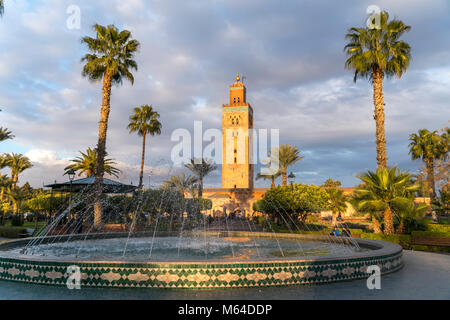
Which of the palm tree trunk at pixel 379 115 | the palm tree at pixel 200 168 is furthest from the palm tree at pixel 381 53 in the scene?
the palm tree at pixel 200 168

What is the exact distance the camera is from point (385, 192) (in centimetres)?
1315

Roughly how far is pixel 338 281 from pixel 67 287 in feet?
17.1

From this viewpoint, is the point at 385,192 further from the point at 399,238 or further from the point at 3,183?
the point at 3,183

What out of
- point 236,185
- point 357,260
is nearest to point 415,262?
point 357,260

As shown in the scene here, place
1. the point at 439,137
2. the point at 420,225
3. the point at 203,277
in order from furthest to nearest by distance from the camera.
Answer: the point at 439,137, the point at 420,225, the point at 203,277

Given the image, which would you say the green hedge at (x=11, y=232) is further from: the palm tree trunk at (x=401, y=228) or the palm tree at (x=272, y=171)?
the palm tree at (x=272, y=171)

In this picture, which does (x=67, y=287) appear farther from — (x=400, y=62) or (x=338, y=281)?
(x=400, y=62)

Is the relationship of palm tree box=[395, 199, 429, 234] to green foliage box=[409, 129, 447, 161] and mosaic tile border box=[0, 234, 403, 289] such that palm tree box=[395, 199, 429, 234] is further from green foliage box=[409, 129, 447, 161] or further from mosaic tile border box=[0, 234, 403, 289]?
green foliage box=[409, 129, 447, 161]

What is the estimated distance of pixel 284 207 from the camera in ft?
71.8

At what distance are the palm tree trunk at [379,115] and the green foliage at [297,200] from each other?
5999 millimetres

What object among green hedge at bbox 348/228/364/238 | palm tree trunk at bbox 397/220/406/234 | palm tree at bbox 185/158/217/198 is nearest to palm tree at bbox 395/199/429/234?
palm tree trunk at bbox 397/220/406/234

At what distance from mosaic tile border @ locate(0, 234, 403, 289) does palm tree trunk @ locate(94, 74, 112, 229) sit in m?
12.7

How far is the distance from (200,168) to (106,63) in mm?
29531

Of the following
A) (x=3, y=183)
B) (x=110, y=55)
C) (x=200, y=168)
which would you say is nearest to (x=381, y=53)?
(x=110, y=55)
